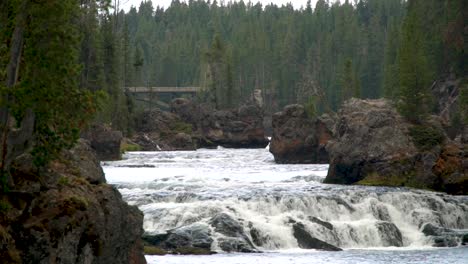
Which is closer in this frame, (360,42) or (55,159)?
(55,159)

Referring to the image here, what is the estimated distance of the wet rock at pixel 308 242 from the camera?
114 ft

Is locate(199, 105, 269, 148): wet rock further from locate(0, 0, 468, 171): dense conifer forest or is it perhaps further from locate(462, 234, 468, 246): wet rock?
locate(462, 234, 468, 246): wet rock

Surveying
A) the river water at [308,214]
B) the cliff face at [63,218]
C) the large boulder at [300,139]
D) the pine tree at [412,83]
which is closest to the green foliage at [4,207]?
the cliff face at [63,218]

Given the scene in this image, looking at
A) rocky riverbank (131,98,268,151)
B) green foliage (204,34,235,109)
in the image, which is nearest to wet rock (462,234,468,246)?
rocky riverbank (131,98,268,151)

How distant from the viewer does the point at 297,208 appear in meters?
38.8

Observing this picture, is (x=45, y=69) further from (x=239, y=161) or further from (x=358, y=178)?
(x=239, y=161)

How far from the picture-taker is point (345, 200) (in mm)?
40031

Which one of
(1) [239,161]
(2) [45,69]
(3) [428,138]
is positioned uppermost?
(2) [45,69]

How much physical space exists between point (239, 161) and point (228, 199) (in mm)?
31860

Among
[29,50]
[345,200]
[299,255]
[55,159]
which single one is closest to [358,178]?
[345,200]

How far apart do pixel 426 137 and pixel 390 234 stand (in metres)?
15.8

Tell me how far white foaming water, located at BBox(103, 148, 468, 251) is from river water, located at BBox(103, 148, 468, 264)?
0.04 m

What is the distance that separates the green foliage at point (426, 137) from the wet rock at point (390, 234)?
14007mm

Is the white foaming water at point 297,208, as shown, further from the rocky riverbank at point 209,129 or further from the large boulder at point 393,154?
the rocky riverbank at point 209,129
